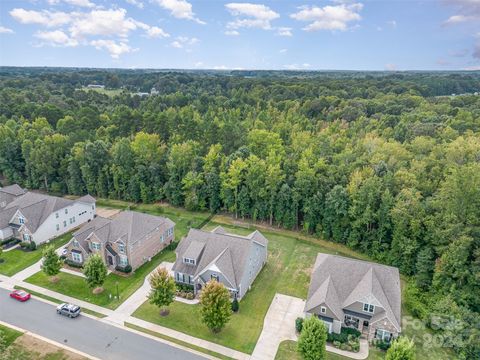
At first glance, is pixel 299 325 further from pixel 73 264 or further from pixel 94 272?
pixel 73 264

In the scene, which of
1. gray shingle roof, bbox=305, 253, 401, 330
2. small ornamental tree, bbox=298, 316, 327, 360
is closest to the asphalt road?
small ornamental tree, bbox=298, 316, 327, 360

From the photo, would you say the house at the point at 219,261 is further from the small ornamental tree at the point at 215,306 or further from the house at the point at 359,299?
the house at the point at 359,299

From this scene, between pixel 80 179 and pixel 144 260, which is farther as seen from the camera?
pixel 80 179

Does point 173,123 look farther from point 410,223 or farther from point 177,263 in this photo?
point 410,223

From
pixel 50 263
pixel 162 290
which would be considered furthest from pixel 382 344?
pixel 50 263

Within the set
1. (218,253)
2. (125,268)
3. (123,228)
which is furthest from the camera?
(123,228)

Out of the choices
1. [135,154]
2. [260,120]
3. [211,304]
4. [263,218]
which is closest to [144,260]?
[211,304]

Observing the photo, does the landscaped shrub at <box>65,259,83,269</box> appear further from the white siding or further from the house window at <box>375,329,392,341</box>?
the house window at <box>375,329,392,341</box>
